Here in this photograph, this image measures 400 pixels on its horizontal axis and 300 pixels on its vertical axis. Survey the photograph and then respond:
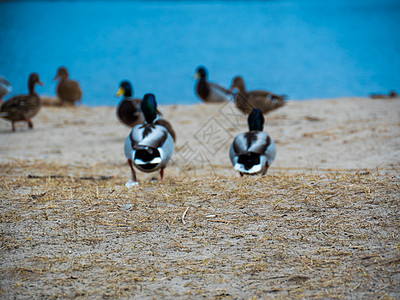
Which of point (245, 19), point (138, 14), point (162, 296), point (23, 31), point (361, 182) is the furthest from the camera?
point (138, 14)

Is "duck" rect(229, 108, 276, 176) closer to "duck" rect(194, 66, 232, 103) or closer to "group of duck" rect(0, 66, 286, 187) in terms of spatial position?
"group of duck" rect(0, 66, 286, 187)

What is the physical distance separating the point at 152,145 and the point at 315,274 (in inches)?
91.6

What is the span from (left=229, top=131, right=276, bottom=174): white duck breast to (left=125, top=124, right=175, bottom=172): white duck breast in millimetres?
712

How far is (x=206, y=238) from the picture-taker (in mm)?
2994

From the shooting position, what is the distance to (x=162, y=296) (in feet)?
7.88

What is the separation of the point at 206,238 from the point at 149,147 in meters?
1.63

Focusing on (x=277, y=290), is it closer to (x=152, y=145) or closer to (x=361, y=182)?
(x=361, y=182)

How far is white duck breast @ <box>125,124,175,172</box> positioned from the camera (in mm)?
4398

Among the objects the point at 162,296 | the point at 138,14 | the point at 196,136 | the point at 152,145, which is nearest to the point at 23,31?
the point at 138,14

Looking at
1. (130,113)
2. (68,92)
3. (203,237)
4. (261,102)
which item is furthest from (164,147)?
(68,92)

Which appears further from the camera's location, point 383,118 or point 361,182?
point 383,118

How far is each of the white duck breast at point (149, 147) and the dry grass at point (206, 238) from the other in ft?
1.43

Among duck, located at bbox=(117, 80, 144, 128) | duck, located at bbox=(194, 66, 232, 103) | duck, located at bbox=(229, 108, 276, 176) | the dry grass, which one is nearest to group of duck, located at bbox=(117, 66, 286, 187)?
duck, located at bbox=(229, 108, 276, 176)

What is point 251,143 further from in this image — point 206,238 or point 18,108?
point 18,108
